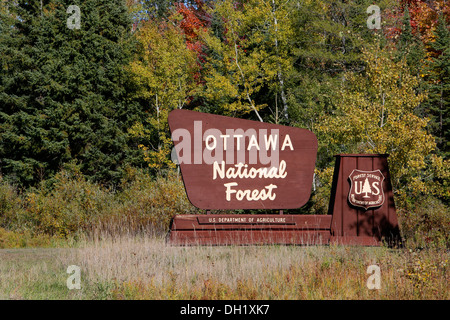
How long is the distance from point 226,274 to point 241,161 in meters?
3.68

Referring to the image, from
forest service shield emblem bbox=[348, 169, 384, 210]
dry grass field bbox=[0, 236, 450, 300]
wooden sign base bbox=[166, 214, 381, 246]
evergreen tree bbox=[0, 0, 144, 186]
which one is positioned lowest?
dry grass field bbox=[0, 236, 450, 300]

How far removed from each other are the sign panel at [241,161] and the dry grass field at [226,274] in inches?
52.1

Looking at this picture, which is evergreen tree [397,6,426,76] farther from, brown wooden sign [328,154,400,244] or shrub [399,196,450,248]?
brown wooden sign [328,154,400,244]

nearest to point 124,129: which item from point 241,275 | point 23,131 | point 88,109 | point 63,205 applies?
point 88,109

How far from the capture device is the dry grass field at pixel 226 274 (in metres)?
7.35

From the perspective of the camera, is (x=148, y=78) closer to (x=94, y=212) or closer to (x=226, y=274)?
(x=94, y=212)

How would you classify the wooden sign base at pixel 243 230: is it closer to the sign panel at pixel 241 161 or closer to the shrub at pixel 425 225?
the sign panel at pixel 241 161

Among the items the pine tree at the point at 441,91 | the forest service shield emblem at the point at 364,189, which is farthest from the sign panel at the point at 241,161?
the pine tree at the point at 441,91

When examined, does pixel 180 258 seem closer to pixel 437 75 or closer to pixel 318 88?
pixel 318 88

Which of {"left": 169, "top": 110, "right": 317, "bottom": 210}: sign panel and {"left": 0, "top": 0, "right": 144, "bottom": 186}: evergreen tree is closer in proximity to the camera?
{"left": 169, "top": 110, "right": 317, "bottom": 210}: sign panel

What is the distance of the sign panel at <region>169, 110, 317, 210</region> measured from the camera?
1146 cm

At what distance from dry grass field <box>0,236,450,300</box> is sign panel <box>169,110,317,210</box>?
1.32 metres

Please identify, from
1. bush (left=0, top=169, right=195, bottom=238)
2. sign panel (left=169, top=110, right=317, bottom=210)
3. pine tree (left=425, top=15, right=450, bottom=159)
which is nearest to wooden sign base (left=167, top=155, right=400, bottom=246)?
sign panel (left=169, top=110, right=317, bottom=210)

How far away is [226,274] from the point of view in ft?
27.7
